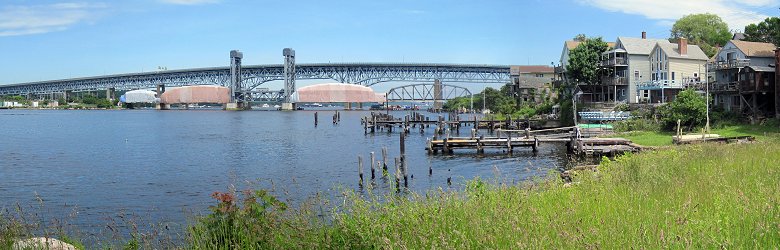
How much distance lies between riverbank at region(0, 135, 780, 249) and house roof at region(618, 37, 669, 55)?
202 feet

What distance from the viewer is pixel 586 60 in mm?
70000

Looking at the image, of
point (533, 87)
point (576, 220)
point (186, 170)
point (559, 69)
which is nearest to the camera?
point (576, 220)

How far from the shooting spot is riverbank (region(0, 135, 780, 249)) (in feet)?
24.8

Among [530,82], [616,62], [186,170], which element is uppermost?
[616,62]

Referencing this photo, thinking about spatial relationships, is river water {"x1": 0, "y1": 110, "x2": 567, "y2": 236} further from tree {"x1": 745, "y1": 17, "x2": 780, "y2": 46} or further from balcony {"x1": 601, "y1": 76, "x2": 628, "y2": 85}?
tree {"x1": 745, "y1": 17, "x2": 780, "y2": 46}

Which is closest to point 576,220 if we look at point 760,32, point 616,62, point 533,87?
point 616,62

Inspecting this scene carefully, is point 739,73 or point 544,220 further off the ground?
point 739,73

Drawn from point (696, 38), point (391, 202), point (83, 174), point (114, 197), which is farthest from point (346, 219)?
point (696, 38)

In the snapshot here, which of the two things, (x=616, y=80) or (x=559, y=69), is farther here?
(x=559, y=69)

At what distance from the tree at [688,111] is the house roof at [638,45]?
2512cm

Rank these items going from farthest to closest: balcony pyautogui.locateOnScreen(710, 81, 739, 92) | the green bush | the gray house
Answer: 1. the green bush
2. balcony pyautogui.locateOnScreen(710, 81, 739, 92)
3. the gray house

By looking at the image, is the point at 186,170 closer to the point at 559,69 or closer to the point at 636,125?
the point at 636,125

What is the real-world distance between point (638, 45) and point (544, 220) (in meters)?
69.6

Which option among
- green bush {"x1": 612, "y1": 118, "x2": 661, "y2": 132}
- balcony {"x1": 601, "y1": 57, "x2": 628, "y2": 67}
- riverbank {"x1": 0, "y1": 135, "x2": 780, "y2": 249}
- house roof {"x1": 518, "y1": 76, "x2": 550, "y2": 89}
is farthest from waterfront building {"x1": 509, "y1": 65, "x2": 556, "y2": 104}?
riverbank {"x1": 0, "y1": 135, "x2": 780, "y2": 249}
